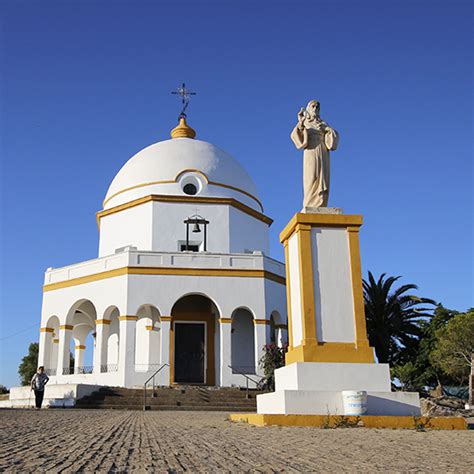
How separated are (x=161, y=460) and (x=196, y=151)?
23.3m

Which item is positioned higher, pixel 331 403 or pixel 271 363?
pixel 271 363

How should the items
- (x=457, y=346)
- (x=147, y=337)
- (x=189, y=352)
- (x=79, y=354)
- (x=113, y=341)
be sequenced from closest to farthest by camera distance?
1. (x=189, y=352)
2. (x=147, y=337)
3. (x=113, y=341)
4. (x=79, y=354)
5. (x=457, y=346)

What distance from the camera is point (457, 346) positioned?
2819 cm

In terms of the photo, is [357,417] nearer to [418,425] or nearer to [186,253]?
[418,425]

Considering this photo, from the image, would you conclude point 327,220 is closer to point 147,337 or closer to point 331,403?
point 331,403

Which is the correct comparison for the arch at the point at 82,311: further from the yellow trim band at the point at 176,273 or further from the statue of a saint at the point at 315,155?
the statue of a saint at the point at 315,155

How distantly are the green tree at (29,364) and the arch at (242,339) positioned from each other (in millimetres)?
25064

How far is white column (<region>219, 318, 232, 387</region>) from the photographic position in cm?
2048

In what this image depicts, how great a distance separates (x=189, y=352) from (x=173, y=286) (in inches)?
110

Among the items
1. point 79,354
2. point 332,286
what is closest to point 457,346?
point 79,354

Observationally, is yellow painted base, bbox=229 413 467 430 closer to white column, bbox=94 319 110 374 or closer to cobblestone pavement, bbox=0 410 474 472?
cobblestone pavement, bbox=0 410 474 472

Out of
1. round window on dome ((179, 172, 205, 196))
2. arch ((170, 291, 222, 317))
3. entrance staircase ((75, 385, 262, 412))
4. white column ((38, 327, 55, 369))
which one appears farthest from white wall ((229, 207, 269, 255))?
white column ((38, 327, 55, 369))

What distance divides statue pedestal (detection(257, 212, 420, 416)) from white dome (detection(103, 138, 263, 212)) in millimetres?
15403

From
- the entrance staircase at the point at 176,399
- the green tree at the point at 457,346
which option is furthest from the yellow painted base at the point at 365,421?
the green tree at the point at 457,346
